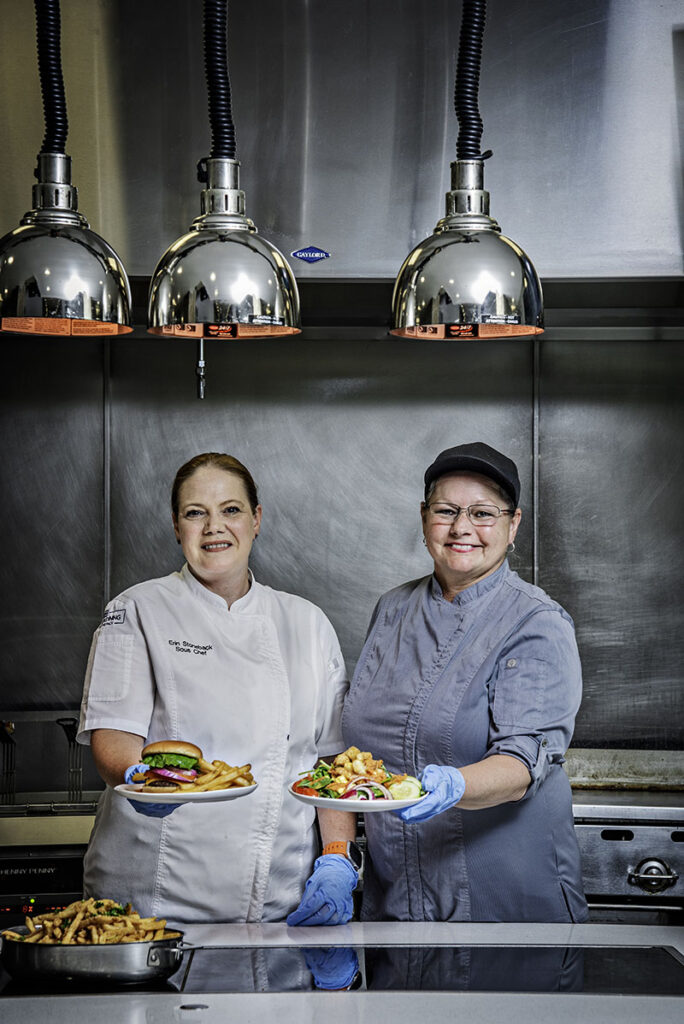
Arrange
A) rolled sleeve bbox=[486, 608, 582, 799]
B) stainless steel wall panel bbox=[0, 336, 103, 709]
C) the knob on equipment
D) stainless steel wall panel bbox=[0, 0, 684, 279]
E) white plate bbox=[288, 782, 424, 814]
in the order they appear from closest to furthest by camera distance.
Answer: white plate bbox=[288, 782, 424, 814], rolled sleeve bbox=[486, 608, 582, 799], stainless steel wall panel bbox=[0, 0, 684, 279], the knob on equipment, stainless steel wall panel bbox=[0, 336, 103, 709]

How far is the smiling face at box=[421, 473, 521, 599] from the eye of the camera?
2.13m

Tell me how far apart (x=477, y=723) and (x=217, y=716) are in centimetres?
50

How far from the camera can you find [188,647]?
2221 millimetres

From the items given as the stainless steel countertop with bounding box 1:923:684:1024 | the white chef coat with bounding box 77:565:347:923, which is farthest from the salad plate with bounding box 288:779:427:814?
the white chef coat with bounding box 77:565:347:923

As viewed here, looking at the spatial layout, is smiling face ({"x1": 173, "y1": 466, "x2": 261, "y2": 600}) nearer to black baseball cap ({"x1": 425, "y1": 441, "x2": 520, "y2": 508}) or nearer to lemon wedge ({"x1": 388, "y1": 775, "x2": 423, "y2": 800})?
black baseball cap ({"x1": 425, "y1": 441, "x2": 520, "y2": 508})

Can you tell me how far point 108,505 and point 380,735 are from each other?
158 centimetres

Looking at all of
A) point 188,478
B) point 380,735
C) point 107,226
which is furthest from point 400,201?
point 380,735

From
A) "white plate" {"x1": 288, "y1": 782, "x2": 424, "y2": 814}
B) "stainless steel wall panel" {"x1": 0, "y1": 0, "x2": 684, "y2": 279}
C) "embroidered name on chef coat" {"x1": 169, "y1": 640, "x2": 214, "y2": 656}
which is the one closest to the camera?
"white plate" {"x1": 288, "y1": 782, "x2": 424, "y2": 814}

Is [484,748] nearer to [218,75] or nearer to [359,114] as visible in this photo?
[218,75]

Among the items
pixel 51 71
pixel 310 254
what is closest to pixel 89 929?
pixel 51 71

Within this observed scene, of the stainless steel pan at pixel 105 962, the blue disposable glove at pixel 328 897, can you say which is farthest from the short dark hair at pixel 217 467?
the stainless steel pan at pixel 105 962

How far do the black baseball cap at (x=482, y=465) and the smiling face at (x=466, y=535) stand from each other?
0.02 metres

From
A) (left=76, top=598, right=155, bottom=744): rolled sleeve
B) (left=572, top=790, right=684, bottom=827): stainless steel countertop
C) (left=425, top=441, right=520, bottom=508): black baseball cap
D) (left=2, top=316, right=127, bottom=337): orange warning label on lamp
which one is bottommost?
(left=572, top=790, right=684, bottom=827): stainless steel countertop

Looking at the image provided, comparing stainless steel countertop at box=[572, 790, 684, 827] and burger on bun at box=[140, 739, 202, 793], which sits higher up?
burger on bun at box=[140, 739, 202, 793]
